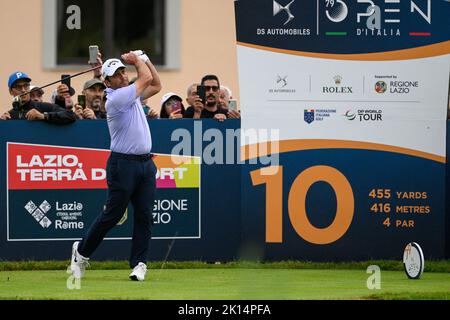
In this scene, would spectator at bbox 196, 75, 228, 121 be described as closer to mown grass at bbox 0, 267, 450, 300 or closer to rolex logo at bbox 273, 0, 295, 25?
rolex logo at bbox 273, 0, 295, 25

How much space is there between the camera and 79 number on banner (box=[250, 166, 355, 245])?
628 inches

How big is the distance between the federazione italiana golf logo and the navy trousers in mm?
1815

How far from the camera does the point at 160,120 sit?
15969mm

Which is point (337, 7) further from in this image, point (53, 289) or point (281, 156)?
point (53, 289)

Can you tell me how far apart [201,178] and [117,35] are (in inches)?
272

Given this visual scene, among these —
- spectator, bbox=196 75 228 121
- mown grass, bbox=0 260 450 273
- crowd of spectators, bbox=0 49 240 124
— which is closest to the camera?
mown grass, bbox=0 260 450 273

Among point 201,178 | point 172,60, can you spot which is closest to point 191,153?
point 201,178

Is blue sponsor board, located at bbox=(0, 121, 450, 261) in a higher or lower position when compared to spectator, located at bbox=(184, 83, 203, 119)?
lower

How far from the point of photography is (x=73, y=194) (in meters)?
15.9

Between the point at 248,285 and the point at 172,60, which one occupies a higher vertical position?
the point at 172,60

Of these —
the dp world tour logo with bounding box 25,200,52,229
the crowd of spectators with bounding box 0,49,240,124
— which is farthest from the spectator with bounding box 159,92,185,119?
the dp world tour logo with bounding box 25,200,52,229

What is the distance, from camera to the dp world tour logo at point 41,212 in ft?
51.9

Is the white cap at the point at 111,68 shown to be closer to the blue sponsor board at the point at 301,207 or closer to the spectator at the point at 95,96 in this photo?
the blue sponsor board at the point at 301,207

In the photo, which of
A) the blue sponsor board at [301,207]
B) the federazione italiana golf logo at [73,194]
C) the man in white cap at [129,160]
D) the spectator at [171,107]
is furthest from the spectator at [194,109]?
the man in white cap at [129,160]
